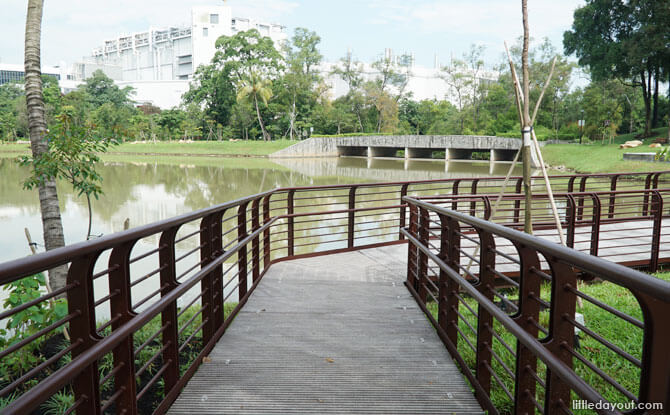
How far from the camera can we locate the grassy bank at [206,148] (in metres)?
50.3

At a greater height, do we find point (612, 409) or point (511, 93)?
point (511, 93)

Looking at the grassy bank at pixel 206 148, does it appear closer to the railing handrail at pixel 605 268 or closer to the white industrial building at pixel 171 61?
the white industrial building at pixel 171 61

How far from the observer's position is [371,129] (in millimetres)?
60031

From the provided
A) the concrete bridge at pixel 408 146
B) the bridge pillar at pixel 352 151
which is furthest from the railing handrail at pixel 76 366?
the bridge pillar at pixel 352 151

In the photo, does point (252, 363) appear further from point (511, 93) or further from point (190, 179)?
point (511, 93)

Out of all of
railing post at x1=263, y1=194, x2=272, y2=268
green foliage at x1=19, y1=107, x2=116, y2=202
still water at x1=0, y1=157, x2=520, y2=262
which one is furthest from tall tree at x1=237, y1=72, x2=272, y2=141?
railing post at x1=263, y1=194, x2=272, y2=268

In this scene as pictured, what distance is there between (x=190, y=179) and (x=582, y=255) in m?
24.5

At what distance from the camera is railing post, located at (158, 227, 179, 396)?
2633 millimetres

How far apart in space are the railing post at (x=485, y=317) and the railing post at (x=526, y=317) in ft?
1.55

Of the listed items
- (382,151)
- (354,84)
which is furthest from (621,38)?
(354,84)

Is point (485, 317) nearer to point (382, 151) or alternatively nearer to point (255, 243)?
point (255, 243)

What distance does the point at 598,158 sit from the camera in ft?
97.1

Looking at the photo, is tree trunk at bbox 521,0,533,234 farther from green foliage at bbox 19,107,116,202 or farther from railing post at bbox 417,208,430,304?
green foliage at bbox 19,107,116,202

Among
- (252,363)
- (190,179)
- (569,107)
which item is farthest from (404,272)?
(569,107)
